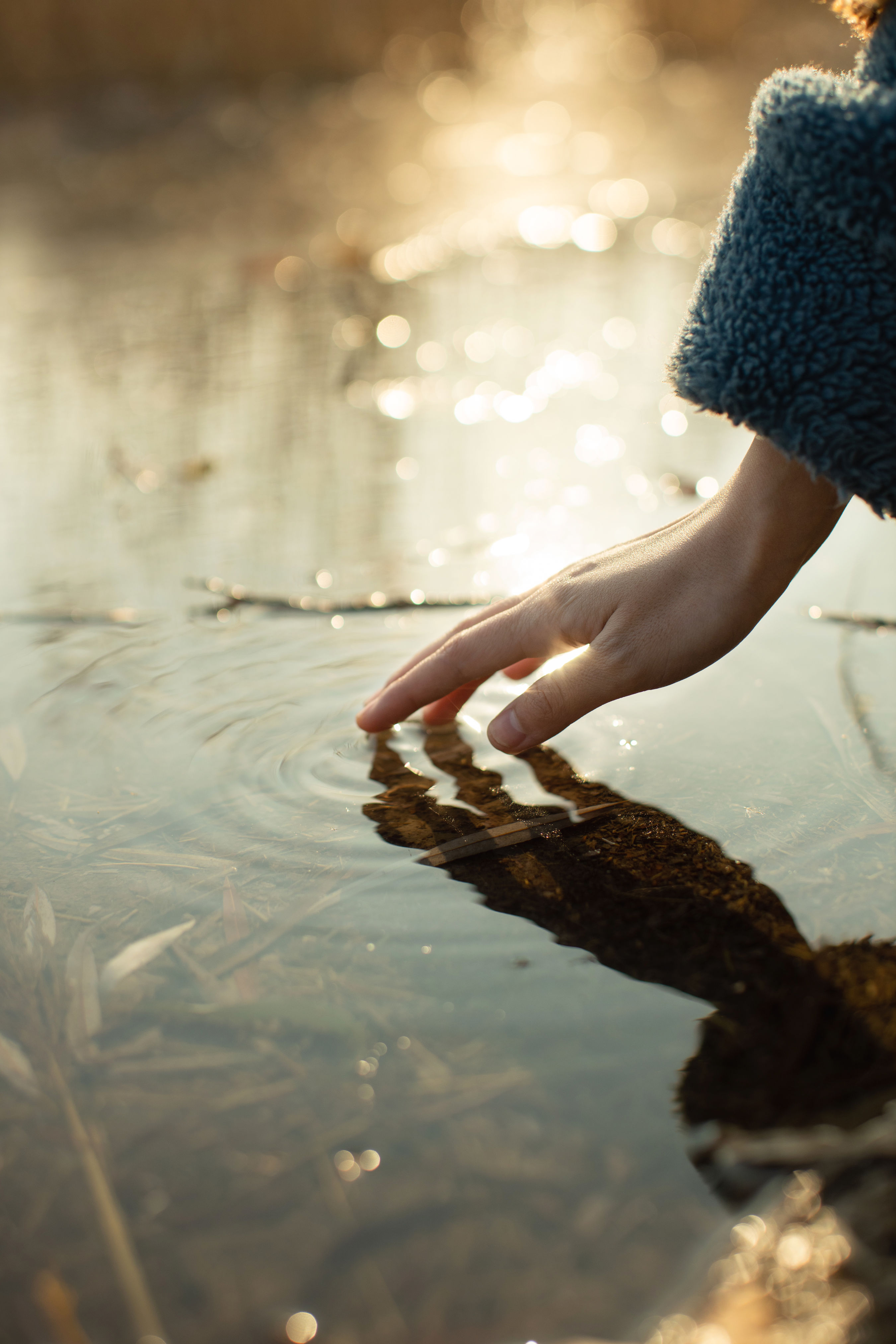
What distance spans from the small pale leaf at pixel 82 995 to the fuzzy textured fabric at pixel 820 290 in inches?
31.4

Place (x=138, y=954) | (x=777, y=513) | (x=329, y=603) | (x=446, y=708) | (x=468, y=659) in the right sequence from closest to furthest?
(x=138, y=954)
(x=777, y=513)
(x=468, y=659)
(x=446, y=708)
(x=329, y=603)

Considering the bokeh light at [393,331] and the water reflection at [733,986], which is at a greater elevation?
the bokeh light at [393,331]

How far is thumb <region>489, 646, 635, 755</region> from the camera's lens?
106cm

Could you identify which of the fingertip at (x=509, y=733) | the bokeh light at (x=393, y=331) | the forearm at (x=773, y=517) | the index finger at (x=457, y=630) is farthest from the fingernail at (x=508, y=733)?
the bokeh light at (x=393, y=331)

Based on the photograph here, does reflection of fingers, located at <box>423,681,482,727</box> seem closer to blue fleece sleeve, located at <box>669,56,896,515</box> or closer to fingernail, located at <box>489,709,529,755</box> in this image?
fingernail, located at <box>489,709,529,755</box>

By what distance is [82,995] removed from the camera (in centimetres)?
87

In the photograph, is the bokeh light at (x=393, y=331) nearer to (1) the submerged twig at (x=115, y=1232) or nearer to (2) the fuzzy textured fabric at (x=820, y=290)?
(2) the fuzzy textured fabric at (x=820, y=290)

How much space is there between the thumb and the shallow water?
0.26 feet

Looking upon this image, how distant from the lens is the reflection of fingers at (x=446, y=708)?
128cm

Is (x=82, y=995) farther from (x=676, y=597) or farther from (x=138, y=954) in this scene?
(x=676, y=597)

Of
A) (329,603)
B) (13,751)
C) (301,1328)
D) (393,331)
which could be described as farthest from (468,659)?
(393,331)

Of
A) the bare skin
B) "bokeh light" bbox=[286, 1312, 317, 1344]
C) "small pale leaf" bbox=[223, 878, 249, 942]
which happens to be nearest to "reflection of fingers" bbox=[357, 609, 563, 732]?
A: the bare skin

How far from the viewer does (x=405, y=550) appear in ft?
5.74

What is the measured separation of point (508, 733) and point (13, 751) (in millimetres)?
632
